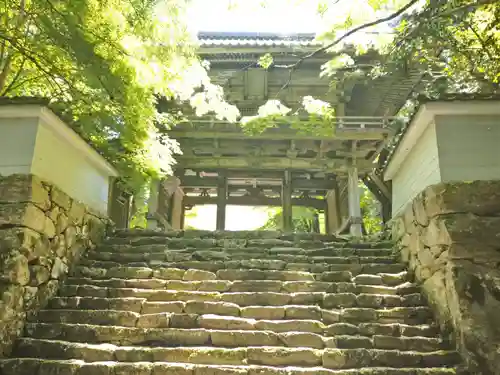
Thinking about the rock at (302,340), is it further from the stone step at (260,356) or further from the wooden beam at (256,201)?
the wooden beam at (256,201)

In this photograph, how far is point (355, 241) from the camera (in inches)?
276

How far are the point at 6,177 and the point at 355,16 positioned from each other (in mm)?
4871

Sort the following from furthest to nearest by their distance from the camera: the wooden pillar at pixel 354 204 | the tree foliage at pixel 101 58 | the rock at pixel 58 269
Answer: the wooden pillar at pixel 354 204
the tree foliage at pixel 101 58
the rock at pixel 58 269

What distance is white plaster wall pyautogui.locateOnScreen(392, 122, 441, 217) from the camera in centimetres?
504

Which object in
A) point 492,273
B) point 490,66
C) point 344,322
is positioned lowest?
point 344,322

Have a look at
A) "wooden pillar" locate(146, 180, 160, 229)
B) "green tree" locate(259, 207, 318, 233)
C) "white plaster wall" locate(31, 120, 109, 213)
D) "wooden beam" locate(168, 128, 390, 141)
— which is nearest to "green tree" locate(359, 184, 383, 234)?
"green tree" locate(259, 207, 318, 233)

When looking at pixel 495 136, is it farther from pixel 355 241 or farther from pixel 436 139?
pixel 355 241

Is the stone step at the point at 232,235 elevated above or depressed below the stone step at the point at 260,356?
above

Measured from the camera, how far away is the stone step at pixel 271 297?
5.02 metres

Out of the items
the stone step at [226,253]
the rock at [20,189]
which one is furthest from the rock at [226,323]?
the rock at [20,189]

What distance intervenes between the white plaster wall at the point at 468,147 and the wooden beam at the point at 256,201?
9440mm

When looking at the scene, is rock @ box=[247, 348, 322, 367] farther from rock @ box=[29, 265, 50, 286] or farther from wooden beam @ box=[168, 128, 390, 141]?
wooden beam @ box=[168, 128, 390, 141]

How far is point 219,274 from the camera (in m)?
5.66

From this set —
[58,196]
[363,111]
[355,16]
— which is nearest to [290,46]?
[363,111]
